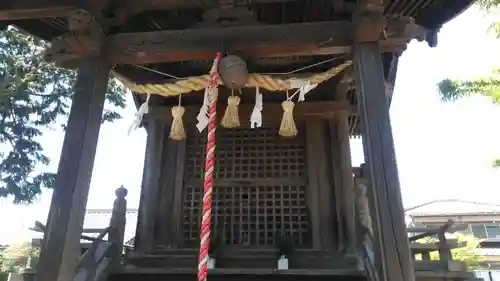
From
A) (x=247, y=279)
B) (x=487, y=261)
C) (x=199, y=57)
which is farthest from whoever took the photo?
(x=487, y=261)

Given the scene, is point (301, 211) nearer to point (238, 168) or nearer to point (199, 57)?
point (238, 168)

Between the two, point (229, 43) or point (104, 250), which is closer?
point (229, 43)

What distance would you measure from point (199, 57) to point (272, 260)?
303 centimetres

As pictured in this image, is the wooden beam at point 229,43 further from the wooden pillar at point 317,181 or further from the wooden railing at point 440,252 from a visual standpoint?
the wooden railing at point 440,252

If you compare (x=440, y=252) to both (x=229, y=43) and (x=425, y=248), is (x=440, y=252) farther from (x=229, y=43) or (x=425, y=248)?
(x=229, y=43)

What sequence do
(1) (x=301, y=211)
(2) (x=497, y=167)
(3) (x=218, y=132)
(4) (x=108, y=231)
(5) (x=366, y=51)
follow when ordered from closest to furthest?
1. (5) (x=366, y=51)
2. (4) (x=108, y=231)
3. (1) (x=301, y=211)
4. (3) (x=218, y=132)
5. (2) (x=497, y=167)

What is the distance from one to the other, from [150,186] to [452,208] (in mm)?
18875

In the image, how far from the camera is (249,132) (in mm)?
6609

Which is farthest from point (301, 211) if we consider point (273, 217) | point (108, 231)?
point (108, 231)

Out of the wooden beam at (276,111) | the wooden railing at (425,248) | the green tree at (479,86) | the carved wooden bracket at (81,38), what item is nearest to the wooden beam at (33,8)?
the carved wooden bracket at (81,38)

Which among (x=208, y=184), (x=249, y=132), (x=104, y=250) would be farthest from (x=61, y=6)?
(x=249, y=132)

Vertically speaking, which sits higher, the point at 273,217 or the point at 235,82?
the point at 235,82

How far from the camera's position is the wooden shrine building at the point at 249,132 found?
3.47m

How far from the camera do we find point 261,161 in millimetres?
6402
